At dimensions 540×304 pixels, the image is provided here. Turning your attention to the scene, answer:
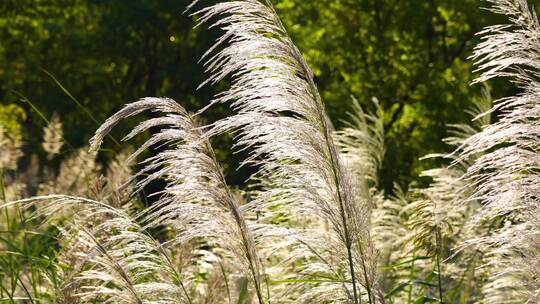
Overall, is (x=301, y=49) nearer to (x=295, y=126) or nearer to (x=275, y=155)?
(x=275, y=155)

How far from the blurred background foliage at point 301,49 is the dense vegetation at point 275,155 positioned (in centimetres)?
6

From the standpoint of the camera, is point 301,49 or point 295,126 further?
point 301,49

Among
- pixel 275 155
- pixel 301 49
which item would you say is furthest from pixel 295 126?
pixel 301 49

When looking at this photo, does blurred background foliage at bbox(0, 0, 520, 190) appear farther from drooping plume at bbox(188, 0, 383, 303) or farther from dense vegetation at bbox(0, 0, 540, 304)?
drooping plume at bbox(188, 0, 383, 303)

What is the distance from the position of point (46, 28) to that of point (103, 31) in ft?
5.24

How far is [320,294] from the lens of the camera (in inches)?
120

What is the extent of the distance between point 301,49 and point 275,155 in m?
18.9

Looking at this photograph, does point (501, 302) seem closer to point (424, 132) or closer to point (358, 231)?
point (358, 231)

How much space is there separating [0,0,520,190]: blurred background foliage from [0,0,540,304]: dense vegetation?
60mm

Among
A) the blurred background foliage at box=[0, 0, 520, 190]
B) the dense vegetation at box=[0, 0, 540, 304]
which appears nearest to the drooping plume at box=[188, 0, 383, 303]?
the dense vegetation at box=[0, 0, 540, 304]

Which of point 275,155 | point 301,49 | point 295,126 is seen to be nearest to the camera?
point 295,126

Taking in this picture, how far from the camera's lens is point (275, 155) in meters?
2.67

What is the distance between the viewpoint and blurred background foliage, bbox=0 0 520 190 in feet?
61.6

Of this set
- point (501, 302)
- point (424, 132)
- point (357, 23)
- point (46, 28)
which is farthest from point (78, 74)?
point (501, 302)
